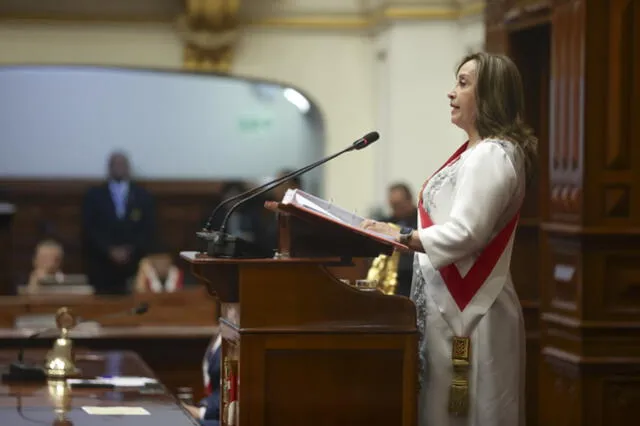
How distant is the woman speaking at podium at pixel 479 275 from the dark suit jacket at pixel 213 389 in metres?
1.05

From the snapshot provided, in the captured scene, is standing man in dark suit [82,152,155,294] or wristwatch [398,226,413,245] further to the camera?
standing man in dark suit [82,152,155,294]

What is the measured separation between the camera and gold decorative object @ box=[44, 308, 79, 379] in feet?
17.4

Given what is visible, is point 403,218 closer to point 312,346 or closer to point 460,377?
point 460,377

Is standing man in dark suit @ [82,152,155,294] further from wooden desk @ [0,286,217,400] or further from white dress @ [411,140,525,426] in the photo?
white dress @ [411,140,525,426]

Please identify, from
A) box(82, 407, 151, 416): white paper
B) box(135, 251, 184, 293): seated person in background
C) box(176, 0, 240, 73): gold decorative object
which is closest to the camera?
box(82, 407, 151, 416): white paper

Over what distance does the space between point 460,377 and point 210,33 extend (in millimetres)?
8519

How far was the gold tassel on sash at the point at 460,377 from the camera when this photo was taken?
13.8 feet

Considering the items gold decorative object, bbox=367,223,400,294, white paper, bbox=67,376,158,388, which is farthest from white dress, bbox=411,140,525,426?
white paper, bbox=67,376,158,388

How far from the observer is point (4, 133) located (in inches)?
550

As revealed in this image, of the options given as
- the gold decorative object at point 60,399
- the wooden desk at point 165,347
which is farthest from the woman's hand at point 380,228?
the wooden desk at point 165,347

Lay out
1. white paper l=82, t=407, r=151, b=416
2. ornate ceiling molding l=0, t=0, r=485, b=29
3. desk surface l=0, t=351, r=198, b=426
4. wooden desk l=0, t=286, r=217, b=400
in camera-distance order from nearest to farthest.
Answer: desk surface l=0, t=351, r=198, b=426 < white paper l=82, t=407, r=151, b=416 < wooden desk l=0, t=286, r=217, b=400 < ornate ceiling molding l=0, t=0, r=485, b=29

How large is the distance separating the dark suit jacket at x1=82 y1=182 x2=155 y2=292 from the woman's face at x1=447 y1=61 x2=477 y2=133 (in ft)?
23.3

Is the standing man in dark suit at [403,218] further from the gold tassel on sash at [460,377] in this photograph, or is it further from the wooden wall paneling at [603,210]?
the gold tassel on sash at [460,377]

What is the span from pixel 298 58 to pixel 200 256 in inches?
346
